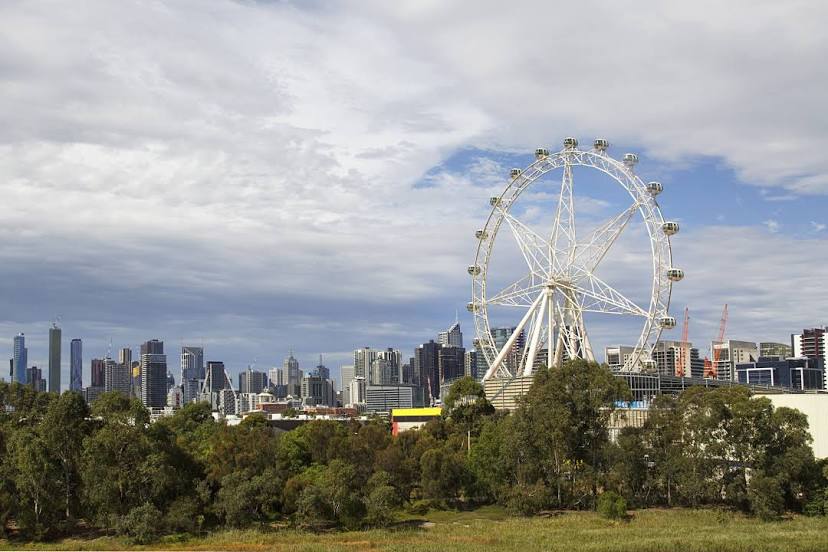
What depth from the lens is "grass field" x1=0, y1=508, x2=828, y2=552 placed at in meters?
56.9

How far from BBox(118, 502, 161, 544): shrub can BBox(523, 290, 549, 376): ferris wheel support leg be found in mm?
55148

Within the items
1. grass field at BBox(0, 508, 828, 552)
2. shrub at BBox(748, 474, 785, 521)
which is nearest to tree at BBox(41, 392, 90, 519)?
grass field at BBox(0, 508, 828, 552)

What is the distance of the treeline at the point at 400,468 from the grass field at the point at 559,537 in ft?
7.49

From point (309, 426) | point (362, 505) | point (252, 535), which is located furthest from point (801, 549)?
point (309, 426)

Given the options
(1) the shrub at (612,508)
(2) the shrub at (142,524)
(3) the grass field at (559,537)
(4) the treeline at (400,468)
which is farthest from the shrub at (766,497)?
(2) the shrub at (142,524)

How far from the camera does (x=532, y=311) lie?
10912 cm

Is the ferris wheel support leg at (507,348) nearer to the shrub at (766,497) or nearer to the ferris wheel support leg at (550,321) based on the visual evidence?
the ferris wheel support leg at (550,321)

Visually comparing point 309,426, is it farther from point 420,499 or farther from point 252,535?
point 252,535

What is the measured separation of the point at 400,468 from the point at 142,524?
2593 cm

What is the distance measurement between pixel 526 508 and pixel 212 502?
25256mm

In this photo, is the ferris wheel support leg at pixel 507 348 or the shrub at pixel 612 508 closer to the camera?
the shrub at pixel 612 508

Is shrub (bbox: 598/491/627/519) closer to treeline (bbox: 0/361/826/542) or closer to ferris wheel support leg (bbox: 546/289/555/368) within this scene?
treeline (bbox: 0/361/826/542)

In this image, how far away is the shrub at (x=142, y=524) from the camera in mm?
63062

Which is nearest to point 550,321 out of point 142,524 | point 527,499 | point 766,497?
point 527,499
